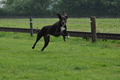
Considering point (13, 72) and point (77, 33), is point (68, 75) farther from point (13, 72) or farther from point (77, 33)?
point (77, 33)

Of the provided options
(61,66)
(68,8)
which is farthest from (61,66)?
(68,8)

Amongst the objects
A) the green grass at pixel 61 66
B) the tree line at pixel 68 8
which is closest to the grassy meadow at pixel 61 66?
the green grass at pixel 61 66

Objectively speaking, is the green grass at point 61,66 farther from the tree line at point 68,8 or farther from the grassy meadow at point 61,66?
the tree line at point 68,8

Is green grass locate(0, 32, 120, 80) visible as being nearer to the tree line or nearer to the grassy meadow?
the grassy meadow

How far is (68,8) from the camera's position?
6562cm

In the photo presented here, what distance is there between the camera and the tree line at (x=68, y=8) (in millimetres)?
57938

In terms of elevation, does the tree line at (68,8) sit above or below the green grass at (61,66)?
above

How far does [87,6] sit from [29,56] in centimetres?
5201

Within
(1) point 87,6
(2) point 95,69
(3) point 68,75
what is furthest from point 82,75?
(1) point 87,6

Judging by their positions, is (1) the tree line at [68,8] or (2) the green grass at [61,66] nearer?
(2) the green grass at [61,66]

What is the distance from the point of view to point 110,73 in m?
7.88

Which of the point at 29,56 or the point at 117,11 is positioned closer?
the point at 29,56

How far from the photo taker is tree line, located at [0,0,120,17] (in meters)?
57.9

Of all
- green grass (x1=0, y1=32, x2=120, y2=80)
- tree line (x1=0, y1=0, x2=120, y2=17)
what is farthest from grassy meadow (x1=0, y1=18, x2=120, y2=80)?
tree line (x1=0, y1=0, x2=120, y2=17)
